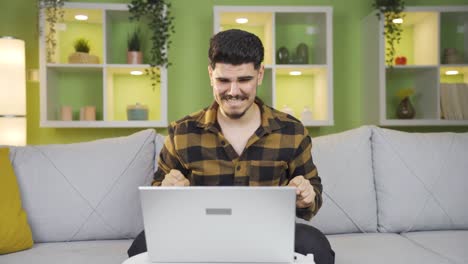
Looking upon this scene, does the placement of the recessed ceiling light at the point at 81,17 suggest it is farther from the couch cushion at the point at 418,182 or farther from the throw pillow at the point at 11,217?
the couch cushion at the point at 418,182

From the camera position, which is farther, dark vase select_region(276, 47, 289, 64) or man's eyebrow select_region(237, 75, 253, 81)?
dark vase select_region(276, 47, 289, 64)

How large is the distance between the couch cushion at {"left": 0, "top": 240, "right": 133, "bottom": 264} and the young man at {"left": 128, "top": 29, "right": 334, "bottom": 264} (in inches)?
11.8

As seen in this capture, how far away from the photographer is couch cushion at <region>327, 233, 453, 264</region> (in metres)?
1.85

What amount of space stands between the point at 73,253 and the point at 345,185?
1.14 meters

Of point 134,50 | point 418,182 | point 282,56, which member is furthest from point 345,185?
point 134,50

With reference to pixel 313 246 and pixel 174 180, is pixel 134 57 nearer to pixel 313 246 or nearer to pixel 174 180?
pixel 174 180

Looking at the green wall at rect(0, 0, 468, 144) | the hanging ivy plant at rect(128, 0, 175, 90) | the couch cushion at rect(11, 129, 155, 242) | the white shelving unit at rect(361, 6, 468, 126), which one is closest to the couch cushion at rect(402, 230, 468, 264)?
the couch cushion at rect(11, 129, 155, 242)

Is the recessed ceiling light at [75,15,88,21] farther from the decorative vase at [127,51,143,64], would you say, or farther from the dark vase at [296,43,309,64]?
the dark vase at [296,43,309,64]

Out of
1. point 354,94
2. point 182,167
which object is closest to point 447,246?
point 182,167

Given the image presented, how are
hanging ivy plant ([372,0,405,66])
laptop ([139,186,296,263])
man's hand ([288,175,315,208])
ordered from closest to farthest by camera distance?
laptop ([139,186,296,263]) < man's hand ([288,175,315,208]) < hanging ivy plant ([372,0,405,66])

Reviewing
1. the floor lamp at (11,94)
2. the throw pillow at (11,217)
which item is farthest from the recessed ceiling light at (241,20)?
the throw pillow at (11,217)

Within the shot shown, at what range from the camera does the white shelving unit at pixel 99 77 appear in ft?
11.5

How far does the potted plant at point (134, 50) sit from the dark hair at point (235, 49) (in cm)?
214

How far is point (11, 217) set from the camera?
1998 mm
